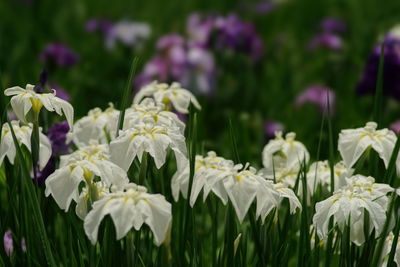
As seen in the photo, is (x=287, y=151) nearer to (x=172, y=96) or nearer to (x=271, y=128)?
(x=172, y=96)

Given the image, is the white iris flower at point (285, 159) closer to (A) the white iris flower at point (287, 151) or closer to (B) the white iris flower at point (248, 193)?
(A) the white iris flower at point (287, 151)

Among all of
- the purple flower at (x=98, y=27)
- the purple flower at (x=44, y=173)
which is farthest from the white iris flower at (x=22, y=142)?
the purple flower at (x=98, y=27)

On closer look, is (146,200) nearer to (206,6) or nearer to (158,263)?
(158,263)

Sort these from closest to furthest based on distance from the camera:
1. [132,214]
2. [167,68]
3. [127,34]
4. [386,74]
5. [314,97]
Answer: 1. [132,214]
2. [386,74]
3. [314,97]
4. [167,68]
5. [127,34]

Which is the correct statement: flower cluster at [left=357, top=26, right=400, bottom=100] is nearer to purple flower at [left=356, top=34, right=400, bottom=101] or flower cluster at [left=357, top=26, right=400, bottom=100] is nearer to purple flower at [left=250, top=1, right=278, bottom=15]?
purple flower at [left=356, top=34, right=400, bottom=101]

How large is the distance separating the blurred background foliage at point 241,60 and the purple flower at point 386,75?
250 millimetres

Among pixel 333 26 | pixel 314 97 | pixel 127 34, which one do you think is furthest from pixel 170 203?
pixel 333 26

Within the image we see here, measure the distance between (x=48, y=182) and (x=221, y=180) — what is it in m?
0.37

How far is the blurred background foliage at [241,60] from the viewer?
13.4ft

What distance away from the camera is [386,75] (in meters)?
3.42

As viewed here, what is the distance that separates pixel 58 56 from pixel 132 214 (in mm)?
3206

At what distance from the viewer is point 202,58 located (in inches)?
180

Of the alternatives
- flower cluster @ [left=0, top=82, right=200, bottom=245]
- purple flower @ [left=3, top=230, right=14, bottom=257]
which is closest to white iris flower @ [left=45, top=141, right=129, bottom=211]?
flower cluster @ [left=0, top=82, right=200, bottom=245]

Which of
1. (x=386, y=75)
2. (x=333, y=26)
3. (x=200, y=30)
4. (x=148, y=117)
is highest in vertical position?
(x=333, y=26)
